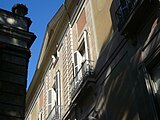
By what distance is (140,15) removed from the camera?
8070 millimetres

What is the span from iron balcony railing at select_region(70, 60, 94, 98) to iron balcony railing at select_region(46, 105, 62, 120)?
78.5 inches

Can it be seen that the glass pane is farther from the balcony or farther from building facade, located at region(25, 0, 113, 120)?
building facade, located at region(25, 0, 113, 120)

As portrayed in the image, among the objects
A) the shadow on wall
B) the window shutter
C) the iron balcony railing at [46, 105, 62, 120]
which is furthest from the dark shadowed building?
the iron balcony railing at [46, 105, 62, 120]

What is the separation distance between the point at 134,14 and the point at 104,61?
287 centimetres

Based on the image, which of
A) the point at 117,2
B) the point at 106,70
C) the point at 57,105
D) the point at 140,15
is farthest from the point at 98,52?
the point at 57,105

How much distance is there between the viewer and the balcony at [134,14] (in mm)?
7821

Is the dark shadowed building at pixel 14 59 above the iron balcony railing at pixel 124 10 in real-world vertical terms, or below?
below

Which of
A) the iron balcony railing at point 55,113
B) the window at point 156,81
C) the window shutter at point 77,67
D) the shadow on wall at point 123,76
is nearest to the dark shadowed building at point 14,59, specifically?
the shadow on wall at point 123,76

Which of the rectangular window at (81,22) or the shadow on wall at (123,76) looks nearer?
the shadow on wall at (123,76)

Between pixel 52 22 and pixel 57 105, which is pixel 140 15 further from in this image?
pixel 52 22

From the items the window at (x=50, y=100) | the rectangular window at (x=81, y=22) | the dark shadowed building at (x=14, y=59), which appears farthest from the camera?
the window at (x=50, y=100)

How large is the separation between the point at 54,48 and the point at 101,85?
823 cm

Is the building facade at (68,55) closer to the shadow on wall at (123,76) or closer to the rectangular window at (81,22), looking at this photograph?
the rectangular window at (81,22)

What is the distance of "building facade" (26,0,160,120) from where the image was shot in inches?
306
